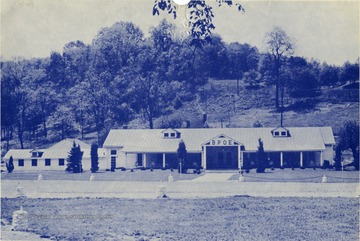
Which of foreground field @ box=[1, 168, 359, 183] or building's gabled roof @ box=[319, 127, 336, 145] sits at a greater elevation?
building's gabled roof @ box=[319, 127, 336, 145]

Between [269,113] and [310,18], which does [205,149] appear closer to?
[269,113]

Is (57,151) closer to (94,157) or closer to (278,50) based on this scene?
(94,157)

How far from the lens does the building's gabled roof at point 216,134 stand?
65.9ft

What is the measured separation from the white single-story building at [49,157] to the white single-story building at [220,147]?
0.72 metres

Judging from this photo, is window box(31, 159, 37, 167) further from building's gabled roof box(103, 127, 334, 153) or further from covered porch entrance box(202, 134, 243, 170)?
covered porch entrance box(202, 134, 243, 170)

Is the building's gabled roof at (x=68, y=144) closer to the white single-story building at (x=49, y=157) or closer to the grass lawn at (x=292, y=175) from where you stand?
the white single-story building at (x=49, y=157)

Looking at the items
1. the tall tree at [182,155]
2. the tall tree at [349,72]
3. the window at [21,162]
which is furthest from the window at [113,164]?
the tall tree at [349,72]

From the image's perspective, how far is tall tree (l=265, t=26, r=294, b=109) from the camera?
17625 mm

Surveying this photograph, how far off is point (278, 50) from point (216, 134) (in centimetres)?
593

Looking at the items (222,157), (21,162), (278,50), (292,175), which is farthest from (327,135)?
(21,162)

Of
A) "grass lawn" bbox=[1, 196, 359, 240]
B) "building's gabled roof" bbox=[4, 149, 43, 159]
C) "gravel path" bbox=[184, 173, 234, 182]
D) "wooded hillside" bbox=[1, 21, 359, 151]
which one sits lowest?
"grass lawn" bbox=[1, 196, 359, 240]

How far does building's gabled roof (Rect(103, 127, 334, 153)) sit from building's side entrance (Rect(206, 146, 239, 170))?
1.58 ft

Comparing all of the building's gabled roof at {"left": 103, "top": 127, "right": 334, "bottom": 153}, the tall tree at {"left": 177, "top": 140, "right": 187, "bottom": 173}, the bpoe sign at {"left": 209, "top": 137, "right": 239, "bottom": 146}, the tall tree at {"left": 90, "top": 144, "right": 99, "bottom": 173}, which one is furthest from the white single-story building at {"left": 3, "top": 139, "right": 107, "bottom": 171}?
the bpoe sign at {"left": 209, "top": 137, "right": 239, "bottom": 146}

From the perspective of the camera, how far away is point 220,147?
70.0 feet
